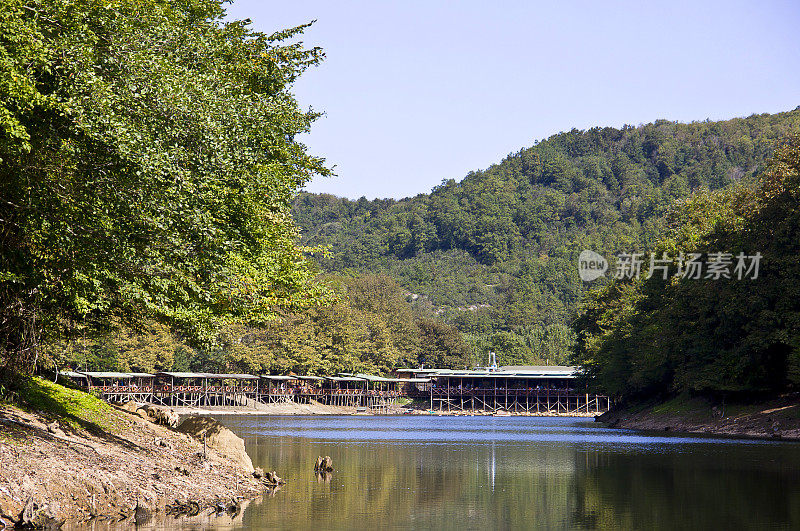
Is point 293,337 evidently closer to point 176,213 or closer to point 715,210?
point 715,210

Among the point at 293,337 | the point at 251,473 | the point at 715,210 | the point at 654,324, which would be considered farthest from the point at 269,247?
A: the point at 293,337

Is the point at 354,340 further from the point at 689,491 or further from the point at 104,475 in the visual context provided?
the point at 104,475

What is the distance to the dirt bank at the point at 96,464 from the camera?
15.4m

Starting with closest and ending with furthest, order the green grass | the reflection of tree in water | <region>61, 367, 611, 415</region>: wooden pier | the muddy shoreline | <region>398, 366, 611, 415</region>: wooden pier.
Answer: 1. the muddy shoreline
2. the reflection of tree in water
3. the green grass
4. <region>61, 367, 611, 415</region>: wooden pier
5. <region>398, 366, 611, 415</region>: wooden pier

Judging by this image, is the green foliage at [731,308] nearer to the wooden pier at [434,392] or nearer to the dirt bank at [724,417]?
the dirt bank at [724,417]

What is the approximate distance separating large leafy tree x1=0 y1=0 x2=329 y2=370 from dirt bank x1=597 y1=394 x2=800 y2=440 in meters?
35.3

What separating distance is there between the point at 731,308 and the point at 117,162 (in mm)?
40525

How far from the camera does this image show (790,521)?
1644cm

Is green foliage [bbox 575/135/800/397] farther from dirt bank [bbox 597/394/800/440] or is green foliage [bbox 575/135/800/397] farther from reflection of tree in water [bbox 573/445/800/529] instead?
reflection of tree in water [bbox 573/445/800/529]

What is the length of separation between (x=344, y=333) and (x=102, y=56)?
101 meters

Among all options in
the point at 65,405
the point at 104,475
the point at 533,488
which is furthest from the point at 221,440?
the point at 533,488

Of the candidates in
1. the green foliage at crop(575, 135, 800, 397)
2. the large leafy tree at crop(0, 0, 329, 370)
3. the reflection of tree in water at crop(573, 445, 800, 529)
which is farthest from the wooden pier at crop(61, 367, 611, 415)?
the large leafy tree at crop(0, 0, 329, 370)

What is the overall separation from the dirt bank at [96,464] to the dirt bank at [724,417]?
32.0 m

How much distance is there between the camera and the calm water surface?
16.8 meters
